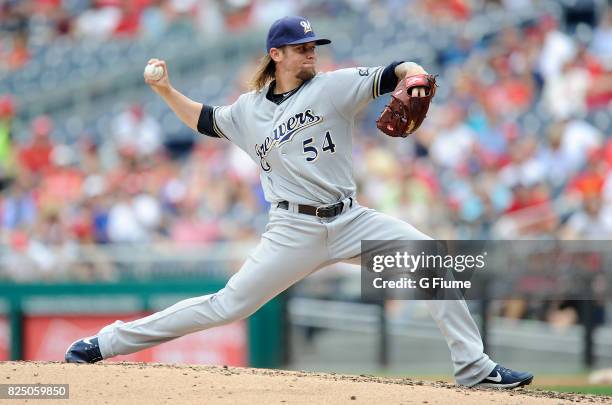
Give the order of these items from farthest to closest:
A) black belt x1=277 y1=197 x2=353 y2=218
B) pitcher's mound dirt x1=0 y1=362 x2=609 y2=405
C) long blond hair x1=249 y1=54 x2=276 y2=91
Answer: long blond hair x1=249 y1=54 x2=276 y2=91 < black belt x1=277 y1=197 x2=353 y2=218 < pitcher's mound dirt x1=0 y1=362 x2=609 y2=405

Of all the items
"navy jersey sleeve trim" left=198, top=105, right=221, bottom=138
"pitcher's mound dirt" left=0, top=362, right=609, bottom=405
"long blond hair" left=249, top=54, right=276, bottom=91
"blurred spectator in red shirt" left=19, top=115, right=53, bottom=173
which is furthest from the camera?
"blurred spectator in red shirt" left=19, top=115, right=53, bottom=173

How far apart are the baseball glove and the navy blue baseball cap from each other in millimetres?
496

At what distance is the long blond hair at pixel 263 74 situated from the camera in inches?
229

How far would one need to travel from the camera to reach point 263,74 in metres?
5.84

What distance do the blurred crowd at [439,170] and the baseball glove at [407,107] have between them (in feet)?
14.5

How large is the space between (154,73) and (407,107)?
4.38ft

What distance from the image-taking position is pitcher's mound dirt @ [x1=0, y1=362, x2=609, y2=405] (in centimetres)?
521

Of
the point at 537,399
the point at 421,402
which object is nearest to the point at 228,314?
the point at 421,402

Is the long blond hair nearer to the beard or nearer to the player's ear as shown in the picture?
the player's ear

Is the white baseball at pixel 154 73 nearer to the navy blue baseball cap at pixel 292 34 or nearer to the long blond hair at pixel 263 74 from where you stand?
the long blond hair at pixel 263 74

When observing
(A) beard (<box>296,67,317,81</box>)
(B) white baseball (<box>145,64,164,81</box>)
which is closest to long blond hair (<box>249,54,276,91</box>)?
(A) beard (<box>296,67,317,81</box>)

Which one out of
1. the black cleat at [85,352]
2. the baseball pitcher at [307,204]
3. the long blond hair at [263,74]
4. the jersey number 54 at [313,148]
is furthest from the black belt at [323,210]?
the black cleat at [85,352]

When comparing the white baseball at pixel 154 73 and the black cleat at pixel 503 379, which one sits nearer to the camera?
the black cleat at pixel 503 379

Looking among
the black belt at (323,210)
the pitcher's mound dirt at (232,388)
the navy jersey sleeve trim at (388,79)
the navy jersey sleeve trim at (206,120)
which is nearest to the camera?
the pitcher's mound dirt at (232,388)
